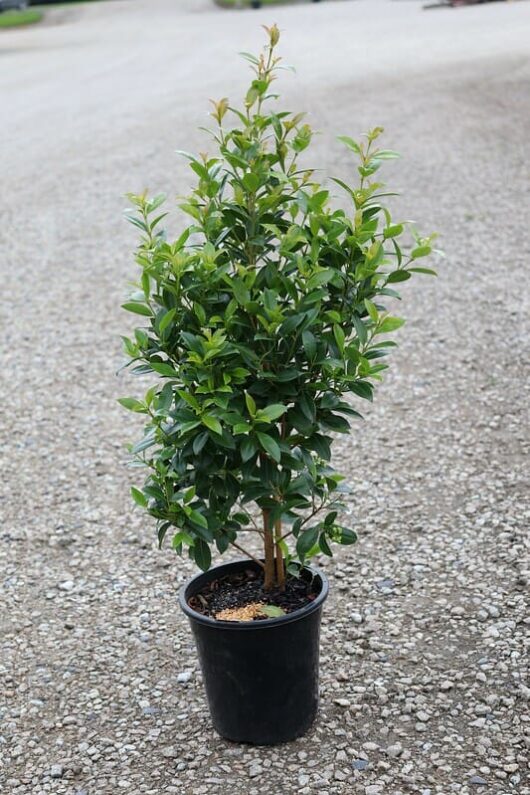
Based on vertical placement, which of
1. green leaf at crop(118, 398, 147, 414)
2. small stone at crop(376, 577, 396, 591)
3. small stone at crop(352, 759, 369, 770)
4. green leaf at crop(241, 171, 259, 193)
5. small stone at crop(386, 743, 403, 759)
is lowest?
small stone at crop(376, 577, 396, 591)

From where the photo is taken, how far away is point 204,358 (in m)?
2.77

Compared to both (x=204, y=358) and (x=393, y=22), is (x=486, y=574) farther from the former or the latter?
(x=393, y=22)

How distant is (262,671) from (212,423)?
0.81 meters

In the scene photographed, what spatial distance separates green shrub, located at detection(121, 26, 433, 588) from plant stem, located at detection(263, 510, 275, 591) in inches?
4.9

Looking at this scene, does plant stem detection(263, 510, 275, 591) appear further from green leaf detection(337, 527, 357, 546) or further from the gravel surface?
the gravel surface

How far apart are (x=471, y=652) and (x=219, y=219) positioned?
1.70 meters

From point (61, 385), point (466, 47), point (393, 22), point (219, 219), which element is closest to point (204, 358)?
point (219, 219)

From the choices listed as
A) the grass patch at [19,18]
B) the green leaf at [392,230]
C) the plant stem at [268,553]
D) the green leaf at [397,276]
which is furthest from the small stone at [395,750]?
the grass patch at [19,18]

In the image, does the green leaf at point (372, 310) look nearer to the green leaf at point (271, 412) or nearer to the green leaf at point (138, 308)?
the green leaf at point (271, 412)

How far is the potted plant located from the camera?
112 inches

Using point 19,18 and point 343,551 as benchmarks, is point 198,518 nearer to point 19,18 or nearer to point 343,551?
point 343,551

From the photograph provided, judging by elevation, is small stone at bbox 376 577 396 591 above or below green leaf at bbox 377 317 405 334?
below

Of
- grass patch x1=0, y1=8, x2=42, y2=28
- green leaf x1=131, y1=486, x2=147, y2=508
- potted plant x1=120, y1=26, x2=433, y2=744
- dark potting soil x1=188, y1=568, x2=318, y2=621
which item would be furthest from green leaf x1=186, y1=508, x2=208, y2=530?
grass patch x1=0, y1=8, x2=42, y2=28

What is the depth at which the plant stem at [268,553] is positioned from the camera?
3.18m
